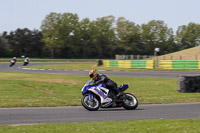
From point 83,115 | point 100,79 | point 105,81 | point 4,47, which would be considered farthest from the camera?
point 4,47

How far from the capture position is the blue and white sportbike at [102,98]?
11617 mm

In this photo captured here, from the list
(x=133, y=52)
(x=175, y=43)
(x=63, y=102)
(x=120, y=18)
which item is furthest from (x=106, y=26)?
(x=63, y=102)

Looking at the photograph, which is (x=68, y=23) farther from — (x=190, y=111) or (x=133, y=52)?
(x=190, y=111)

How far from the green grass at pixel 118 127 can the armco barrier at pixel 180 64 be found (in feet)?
105

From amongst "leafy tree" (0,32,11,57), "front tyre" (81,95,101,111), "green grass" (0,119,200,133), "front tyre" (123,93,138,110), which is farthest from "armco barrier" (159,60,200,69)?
"leafy tree" (0,32,11,57)

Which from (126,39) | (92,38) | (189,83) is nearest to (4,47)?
(92,38)

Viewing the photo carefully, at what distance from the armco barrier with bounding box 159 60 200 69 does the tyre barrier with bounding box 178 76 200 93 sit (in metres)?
21.9

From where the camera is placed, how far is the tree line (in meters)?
99.1

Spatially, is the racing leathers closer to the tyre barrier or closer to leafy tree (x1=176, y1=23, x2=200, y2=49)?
the tyre barrier

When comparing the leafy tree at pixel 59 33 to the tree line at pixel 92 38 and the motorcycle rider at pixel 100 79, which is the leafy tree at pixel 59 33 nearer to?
the tree line at pixel 92 38

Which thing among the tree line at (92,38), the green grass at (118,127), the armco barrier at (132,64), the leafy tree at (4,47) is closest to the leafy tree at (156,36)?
the tree line at (92,38)

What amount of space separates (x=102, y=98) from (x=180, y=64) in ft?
101

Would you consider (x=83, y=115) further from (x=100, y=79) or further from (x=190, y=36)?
(x=190, y=36)

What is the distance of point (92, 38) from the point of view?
10612 centimetres
